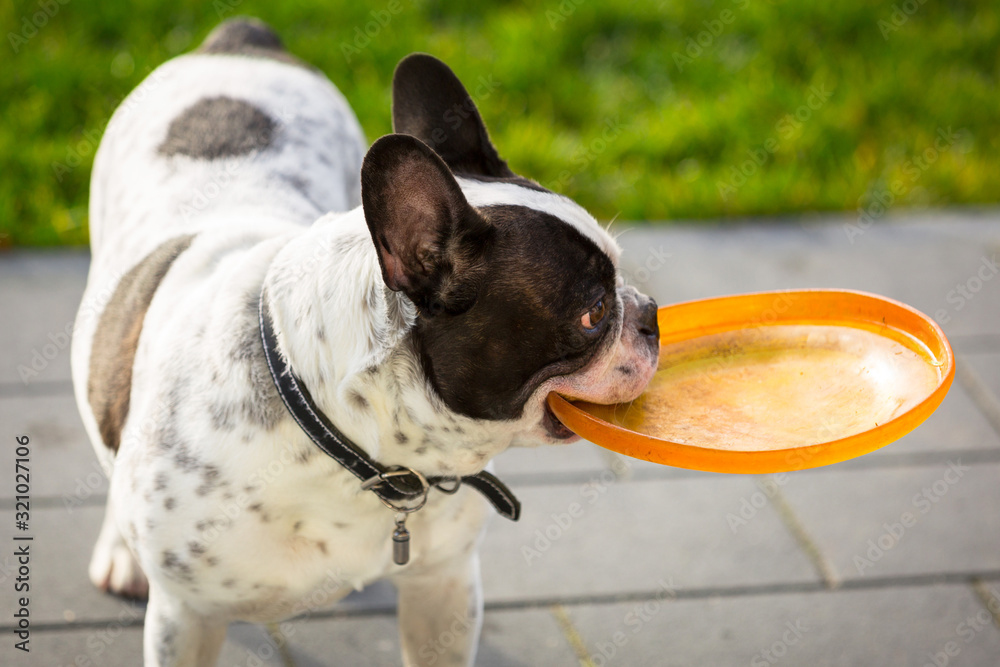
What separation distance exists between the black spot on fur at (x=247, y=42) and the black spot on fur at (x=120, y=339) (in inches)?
44.4

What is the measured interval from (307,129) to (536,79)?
3.37m

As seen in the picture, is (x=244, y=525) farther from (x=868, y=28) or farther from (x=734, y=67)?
(x=868, y=28)

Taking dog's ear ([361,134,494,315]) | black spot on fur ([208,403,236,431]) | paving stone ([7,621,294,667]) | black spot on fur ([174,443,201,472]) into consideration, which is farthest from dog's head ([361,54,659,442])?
paving stone ([7,621,294,667])

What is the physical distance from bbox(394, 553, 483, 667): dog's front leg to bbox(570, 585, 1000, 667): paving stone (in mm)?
566

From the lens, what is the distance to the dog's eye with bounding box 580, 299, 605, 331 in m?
2.12

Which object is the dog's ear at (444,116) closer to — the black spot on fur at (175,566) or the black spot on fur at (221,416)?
the black spot on fur at (221,416)

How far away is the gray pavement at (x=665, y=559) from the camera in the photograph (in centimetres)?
312

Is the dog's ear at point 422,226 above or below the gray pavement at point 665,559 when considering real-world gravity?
above

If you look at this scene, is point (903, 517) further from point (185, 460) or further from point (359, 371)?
point (185, 460)

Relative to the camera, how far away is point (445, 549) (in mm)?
2521

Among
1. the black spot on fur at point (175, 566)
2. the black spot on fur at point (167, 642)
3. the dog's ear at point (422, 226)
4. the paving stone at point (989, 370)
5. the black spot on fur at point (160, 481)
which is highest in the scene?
the dog's ear at point (422, 226)

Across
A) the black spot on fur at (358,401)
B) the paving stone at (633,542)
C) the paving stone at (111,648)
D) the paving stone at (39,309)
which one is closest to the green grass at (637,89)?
the paving stone at (39,309)

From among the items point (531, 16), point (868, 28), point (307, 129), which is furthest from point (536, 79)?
→ point (307, 129)

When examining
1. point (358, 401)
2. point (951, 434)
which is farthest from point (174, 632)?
point (951, 434)
